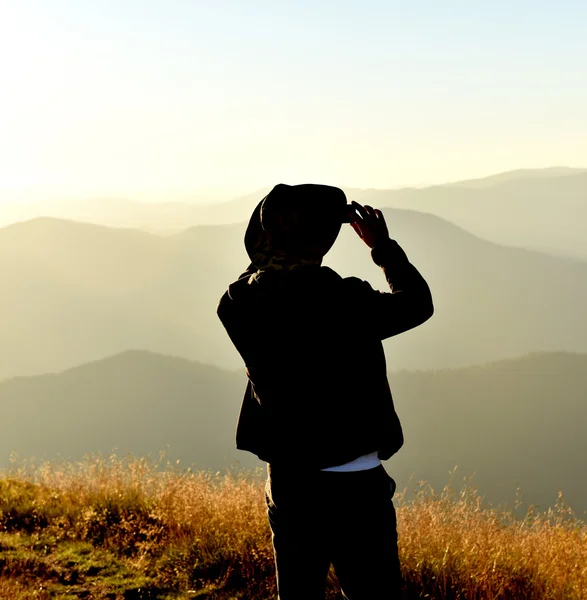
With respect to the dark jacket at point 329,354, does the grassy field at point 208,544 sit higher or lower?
lower

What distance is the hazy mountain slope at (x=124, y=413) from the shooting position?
155 meters

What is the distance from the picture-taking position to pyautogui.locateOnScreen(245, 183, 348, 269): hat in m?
2.25

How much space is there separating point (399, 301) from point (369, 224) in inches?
12.6

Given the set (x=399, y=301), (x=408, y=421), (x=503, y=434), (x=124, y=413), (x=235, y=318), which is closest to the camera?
(x=399, y=301)

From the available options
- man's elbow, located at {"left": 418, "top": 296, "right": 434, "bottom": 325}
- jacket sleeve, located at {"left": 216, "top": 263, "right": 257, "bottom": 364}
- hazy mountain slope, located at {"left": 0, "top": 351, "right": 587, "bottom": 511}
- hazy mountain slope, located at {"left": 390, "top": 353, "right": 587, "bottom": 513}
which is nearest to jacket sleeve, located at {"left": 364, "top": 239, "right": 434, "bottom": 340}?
man's elbow, located at {"left": 418, "top": 296, "right": 434, "bottom": 325}

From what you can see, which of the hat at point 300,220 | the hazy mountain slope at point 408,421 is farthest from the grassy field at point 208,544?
the hazy mountain slope at point 408,421

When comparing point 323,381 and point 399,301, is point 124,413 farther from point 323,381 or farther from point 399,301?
point 399,301

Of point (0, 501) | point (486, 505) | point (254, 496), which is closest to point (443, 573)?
point (486, 505)

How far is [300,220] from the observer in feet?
7.38

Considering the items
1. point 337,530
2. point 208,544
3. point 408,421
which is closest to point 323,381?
point 337,530

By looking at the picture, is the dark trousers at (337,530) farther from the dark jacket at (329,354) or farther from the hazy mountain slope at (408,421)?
the hazy mountain slope at (408,421)

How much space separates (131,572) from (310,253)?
384 centimetres

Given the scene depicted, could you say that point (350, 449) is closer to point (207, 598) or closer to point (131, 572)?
point (207, 598)

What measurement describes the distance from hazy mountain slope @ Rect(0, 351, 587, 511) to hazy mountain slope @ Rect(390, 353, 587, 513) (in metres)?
0.24
